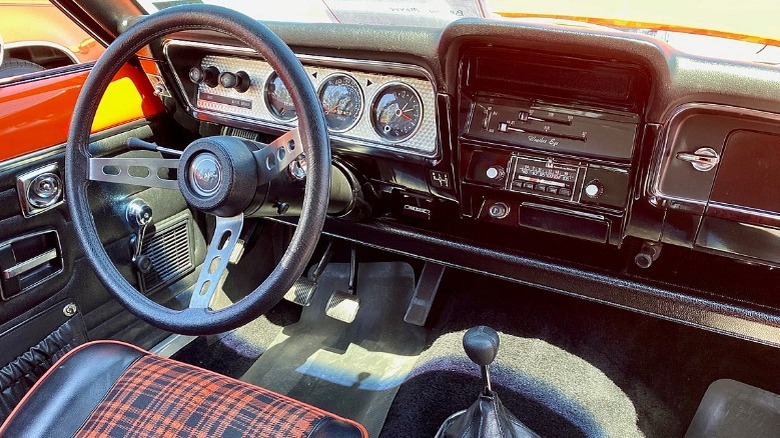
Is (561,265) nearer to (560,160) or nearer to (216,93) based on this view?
(560,160)

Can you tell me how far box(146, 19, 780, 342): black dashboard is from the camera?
1311 millimetres

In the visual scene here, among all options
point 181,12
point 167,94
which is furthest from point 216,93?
point 181,12

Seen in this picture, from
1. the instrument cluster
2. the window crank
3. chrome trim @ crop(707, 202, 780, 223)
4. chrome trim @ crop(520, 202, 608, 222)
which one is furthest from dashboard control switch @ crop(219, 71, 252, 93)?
chrome trim @ crop(707, 202, 780, 223)

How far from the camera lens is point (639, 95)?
4.44ft

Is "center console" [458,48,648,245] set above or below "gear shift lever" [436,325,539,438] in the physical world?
above

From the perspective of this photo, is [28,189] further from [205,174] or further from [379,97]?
[379,97]

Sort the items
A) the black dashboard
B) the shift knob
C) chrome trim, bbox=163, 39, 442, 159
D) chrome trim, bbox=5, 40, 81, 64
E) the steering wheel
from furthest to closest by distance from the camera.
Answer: chrome trim, bbox=5, 40, 81, 64, chrome trim, bbox=163, 39, 442, 159, the shift knob, the black dashboard, the steering wheel

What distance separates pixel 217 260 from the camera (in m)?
1.34

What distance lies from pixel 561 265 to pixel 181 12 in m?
1.18

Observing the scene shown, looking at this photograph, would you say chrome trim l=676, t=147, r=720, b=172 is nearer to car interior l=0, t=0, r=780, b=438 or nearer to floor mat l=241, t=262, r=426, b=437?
car interior l=0, t=0, r=780, b=438

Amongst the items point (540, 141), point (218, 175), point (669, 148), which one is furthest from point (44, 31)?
point (669, 148)

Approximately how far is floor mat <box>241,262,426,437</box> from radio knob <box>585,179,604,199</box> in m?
0.91

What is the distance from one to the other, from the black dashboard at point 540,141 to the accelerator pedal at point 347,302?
1.01ft

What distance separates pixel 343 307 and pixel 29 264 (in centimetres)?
100
